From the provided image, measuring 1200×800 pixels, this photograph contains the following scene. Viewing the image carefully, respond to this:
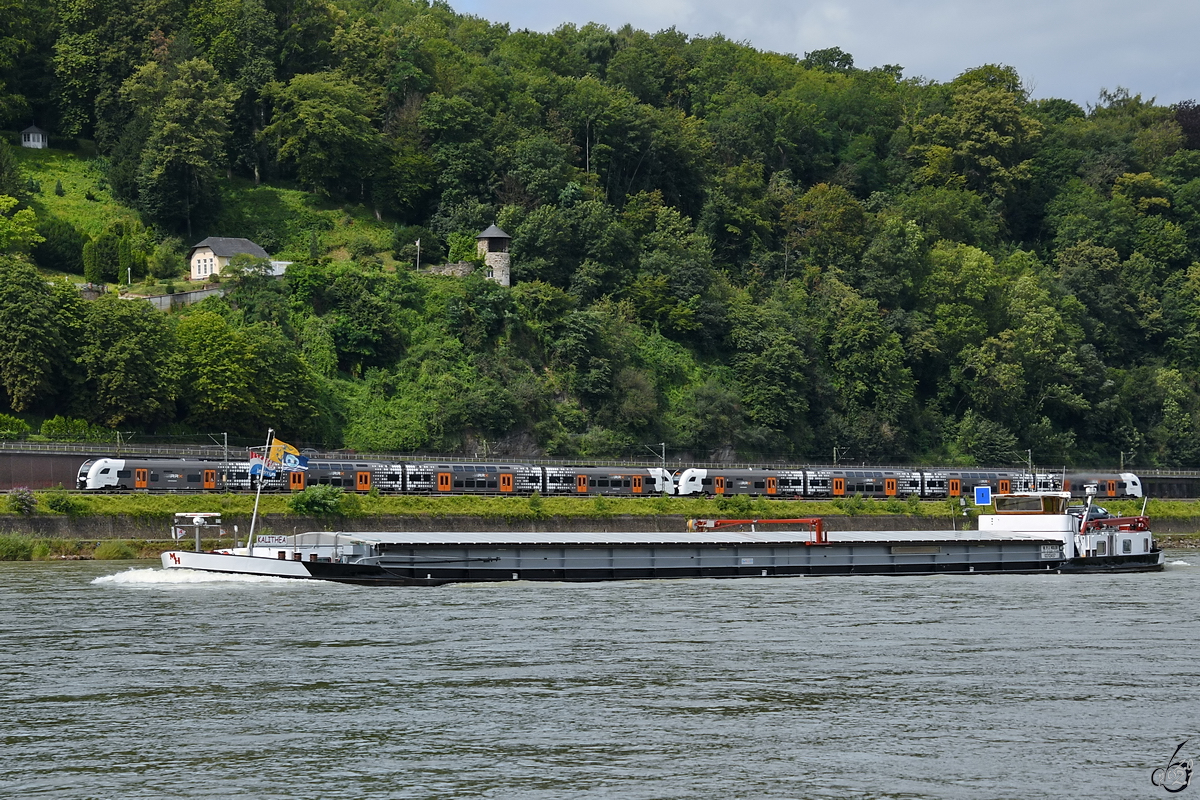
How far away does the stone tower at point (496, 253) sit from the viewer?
11638cm

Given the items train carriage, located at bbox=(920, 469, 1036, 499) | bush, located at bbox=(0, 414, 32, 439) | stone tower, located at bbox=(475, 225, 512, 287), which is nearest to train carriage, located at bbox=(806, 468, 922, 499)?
train carriage, located at bbox=(920, 469, 1036, 499)

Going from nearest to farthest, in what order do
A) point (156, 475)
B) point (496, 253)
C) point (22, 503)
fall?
point (22, 503)
point (156, 475)
point (496, 253)

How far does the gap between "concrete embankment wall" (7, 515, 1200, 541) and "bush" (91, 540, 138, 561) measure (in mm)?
1560

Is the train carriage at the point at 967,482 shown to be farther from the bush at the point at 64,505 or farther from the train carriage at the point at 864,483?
the bush at the point at 64,505

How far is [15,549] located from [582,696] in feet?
145

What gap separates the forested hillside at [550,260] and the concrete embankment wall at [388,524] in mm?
17725

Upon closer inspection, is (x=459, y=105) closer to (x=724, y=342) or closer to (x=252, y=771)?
(x=724, y=342)

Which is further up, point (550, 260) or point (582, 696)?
point (550, 260)

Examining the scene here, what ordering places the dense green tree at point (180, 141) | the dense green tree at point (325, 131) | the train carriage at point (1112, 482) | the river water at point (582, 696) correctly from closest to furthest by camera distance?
the river water at point (582, 696)
the train carriage at point (1112, 482)
the dense green tree at point (180, 141)
the dense green tree at point (325, 131)

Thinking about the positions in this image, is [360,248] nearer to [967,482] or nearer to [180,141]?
[180,141]

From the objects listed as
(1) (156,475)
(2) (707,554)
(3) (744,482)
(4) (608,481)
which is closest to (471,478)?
(4) (608,481)

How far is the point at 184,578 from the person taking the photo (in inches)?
2101

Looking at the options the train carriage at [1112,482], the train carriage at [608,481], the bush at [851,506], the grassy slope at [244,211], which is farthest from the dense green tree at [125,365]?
the train carriage at [1112,482]

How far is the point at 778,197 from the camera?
143m
